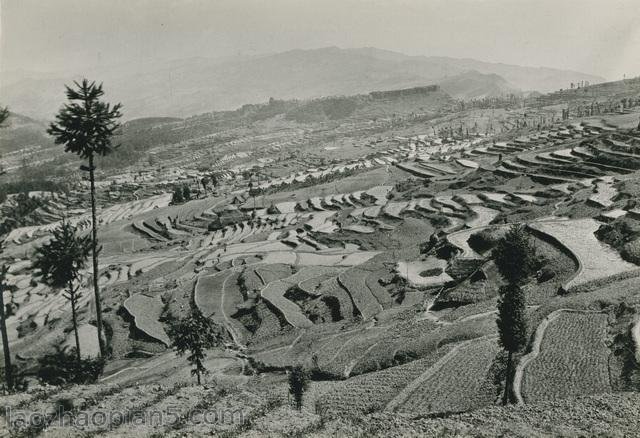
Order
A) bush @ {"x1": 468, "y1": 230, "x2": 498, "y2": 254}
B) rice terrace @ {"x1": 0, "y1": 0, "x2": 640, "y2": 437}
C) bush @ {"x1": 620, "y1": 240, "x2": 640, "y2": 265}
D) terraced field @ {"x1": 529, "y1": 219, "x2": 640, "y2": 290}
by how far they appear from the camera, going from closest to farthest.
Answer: rice terrace @ {"x1": 0, "y1": 0, "x2": 640, "y2": 437} → terraced field @ {"x1": 529, "y1": 219, "x2": 640, "y2": 290} → bush @ {"x1": 620, "y1": 240, "x2": 640, "y2": 265} → bush @ {"x1": 468, "y1": 230, "x2": 498, "y2": 254}

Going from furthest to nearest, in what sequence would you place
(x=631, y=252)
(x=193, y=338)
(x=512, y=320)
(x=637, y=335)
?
(x=631, y=252)
(x=193, y=338)
(x=637, y=335)
(x=512, y=320)

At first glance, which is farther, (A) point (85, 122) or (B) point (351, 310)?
(B) point (351, 310)

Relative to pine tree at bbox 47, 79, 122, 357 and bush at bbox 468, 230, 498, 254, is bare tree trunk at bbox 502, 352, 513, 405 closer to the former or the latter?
pine tree at bbox 47, 79, 122, 357

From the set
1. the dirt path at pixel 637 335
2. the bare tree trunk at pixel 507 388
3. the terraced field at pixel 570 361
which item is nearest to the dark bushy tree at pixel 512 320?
the bare tree trunk at pixel 507 388

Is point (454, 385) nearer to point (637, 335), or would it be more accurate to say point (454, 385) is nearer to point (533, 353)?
point (533, 353)

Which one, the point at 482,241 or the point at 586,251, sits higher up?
the point at 586,251

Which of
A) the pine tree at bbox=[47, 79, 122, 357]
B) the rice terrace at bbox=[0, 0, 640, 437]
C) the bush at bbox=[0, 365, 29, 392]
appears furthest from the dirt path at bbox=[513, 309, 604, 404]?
the bush at bbox=[0, 365, 29, 392]

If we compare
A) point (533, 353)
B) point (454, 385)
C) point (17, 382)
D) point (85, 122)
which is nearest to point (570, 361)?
point (533, 353)
